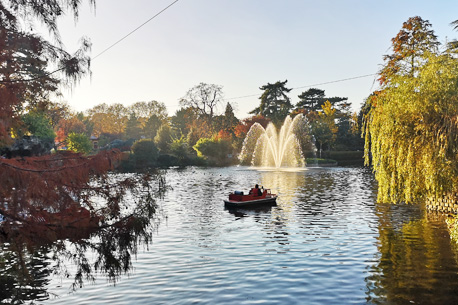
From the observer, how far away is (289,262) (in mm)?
14781

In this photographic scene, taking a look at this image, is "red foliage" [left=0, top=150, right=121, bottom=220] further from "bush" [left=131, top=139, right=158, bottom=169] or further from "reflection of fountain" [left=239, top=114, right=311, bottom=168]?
"bush" [left=131, top=139, right=158, bottom=169]

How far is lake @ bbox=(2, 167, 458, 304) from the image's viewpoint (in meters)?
11.7

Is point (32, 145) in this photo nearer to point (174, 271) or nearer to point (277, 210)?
point (277, 210)

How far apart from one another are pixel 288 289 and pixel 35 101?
850cm

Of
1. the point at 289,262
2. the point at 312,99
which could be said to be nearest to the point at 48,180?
the point at 289,262

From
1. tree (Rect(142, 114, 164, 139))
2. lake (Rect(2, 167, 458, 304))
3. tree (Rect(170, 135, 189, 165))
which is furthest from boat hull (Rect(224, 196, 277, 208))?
tree (Rect(142, 114, 164, 139))

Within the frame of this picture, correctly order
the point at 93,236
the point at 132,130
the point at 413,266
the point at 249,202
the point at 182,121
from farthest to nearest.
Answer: the point at 182,121
the point at 132,130
the point at 249,202
the point at 413,266
the point at 93,236

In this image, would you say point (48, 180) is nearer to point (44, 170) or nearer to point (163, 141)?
point (44, 170)

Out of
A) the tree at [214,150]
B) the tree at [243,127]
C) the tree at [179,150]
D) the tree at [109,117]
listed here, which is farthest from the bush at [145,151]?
the tree at [109,117]

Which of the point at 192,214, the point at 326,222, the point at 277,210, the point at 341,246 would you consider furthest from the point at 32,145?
the point at 341,246

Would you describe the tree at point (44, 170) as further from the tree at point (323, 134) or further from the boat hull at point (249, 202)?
the tree at point (323, 134)

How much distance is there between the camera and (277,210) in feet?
86.8

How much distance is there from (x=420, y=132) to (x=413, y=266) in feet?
25.0

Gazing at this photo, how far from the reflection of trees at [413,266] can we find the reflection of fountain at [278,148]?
161 ft
